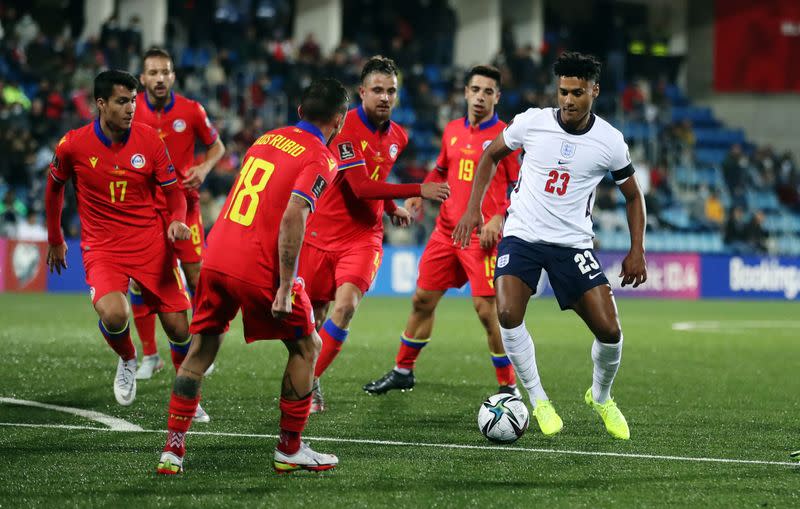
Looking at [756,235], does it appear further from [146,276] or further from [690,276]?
[146,276]

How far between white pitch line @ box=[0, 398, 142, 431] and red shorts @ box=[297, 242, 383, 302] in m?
1.66

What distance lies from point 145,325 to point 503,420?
4.02m

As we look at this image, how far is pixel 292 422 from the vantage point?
19.8 feet

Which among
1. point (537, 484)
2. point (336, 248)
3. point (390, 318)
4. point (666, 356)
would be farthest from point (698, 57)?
point (537, 484)

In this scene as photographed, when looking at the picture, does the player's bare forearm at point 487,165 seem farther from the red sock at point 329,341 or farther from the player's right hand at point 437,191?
the red sock at point 329,341

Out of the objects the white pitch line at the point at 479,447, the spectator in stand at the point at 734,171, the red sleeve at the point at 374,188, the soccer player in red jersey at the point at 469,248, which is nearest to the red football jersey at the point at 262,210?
the white pitch line at the point at 479,447

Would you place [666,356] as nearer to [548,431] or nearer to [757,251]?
[548,431]

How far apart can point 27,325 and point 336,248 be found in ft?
24.6

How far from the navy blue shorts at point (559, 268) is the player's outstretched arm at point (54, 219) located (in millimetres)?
3037

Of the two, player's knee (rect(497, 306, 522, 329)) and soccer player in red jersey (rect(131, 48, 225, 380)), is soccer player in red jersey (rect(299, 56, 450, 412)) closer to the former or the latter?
player's knee (rect(497, 306, 522, 329))

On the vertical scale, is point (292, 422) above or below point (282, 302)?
below

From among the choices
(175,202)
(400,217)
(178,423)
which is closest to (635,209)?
(400,217)

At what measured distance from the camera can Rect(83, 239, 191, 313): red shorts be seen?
7910mm

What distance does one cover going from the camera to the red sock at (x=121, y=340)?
796 centimetres
